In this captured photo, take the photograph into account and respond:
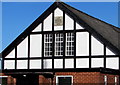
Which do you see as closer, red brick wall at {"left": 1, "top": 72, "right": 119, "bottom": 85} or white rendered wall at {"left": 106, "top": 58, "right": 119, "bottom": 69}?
red brick wall at {"left": 1, "top": 72, "right": 119, "bottom": 85}

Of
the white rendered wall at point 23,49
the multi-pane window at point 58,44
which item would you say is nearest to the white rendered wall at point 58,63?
the multi-pane window at point 58,44

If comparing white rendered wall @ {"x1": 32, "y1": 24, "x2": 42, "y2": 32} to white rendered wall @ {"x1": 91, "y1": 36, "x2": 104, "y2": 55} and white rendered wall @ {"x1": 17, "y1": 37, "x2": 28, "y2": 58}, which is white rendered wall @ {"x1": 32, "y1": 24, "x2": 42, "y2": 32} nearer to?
white rendered wall @ {"x1": 17, "y1": 37, "x2": 28, "y2": 58}

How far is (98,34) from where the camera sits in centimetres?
2700

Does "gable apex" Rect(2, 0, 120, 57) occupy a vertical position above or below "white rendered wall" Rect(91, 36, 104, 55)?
above

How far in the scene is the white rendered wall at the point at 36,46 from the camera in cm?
2862

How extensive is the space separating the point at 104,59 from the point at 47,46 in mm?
4673

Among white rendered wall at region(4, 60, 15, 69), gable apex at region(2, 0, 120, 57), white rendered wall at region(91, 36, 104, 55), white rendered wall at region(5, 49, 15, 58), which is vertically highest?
gable apex at region(2, 0, 120, 57)

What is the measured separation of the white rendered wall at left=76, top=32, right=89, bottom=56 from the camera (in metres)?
27.2

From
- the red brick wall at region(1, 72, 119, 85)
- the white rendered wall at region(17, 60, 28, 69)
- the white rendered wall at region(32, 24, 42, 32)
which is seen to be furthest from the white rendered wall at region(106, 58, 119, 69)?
the white rendered wall at region(17, 60, 28, 69)

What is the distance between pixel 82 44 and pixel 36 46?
12.4ft

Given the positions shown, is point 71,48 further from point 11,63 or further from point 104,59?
point 11,63

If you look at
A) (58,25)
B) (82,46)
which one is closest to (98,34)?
(82,46)

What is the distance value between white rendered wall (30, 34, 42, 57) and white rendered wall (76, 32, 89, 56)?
3.05 meters

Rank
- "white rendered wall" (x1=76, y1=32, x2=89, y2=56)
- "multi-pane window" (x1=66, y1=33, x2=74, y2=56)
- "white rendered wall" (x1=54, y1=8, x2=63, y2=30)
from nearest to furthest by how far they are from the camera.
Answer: "white rendered wall" (x1=76, y1=32, x2=89, y2=56) < "multi-pane window" (x1=66, y1=33, x2=74, y2=56) < "white rendered wall" (x1=54, y1=8, x2=63, y2=30)
